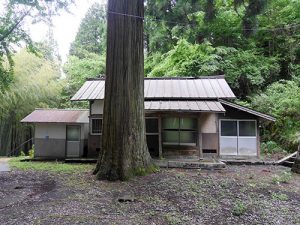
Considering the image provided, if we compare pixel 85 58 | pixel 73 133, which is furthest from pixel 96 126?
pixel 85 58

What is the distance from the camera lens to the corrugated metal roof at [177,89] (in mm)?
12555

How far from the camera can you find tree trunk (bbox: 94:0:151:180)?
24.3ft

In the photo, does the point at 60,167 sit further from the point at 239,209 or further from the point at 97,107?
the point at 239,209

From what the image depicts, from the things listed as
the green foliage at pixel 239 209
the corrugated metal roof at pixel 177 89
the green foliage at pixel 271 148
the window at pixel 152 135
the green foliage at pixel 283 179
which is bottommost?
the green foliage at pixel 239 209

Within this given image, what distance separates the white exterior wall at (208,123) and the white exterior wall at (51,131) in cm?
592

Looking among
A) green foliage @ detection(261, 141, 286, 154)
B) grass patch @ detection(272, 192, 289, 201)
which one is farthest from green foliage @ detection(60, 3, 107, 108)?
grass patch @ detection(272, 192, 289, 201)

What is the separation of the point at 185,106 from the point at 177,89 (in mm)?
2092

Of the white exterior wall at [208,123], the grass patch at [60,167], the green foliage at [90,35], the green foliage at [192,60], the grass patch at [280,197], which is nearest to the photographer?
the grass patch at [280,197]

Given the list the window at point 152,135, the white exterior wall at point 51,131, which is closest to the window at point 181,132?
the window at point 152,135

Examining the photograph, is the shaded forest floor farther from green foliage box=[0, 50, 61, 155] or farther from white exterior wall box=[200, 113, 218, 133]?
green foliage box=[0, 50, 61, 155]

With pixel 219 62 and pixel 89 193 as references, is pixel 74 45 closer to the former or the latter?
pixel 219 62

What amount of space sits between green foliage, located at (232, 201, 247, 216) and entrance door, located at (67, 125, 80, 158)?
8784mm

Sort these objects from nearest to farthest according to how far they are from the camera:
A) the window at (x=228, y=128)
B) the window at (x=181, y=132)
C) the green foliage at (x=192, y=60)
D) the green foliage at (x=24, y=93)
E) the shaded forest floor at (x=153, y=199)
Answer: the shaded forest floor at (x=153, y=199) → the window at (x=181, y=132) → the window at (x=228, y=128) → the green foliage at (x=24, y=93) → the green foliage at (x=192, y=60)

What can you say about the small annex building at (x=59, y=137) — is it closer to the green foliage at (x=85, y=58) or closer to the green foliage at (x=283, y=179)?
the green foliage at (x=85, y=58)
